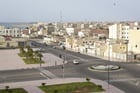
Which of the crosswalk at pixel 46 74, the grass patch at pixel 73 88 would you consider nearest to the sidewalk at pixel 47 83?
the grass patch at pixel 73 88

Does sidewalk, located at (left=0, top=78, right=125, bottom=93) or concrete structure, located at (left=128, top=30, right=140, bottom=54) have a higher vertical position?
concrete structure, located at (left=128, top=30, right=140, bottom=54)

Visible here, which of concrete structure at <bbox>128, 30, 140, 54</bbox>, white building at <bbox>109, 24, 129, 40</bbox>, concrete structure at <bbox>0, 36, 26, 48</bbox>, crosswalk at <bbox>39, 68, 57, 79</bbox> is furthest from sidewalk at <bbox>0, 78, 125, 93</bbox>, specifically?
concrete structure at <bbox>0, 36, 26, 48</bbox>

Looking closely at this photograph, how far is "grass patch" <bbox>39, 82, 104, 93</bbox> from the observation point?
3107 cm

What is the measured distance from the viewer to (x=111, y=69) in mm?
44688

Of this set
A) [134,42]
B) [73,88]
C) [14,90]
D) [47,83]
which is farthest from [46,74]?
[134,42]

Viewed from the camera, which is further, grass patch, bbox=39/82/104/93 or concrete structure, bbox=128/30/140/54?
concrete structure, bbox=128/30/140/54

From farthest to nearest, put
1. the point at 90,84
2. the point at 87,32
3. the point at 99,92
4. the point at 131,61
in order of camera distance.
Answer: the point at 87,32 < the point at 131,61 < the point at 90,84 < the point at 99,92

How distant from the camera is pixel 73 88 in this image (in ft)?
105

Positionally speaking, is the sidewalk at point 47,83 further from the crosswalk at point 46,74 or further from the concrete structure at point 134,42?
the concrete structure at point 134,42

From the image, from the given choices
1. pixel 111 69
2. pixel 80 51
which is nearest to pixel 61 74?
pixel 111 69

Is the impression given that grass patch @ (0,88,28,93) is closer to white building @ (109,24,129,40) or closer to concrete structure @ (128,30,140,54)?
concrete structure @ (128,30,140,54)

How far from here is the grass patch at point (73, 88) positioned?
102 ft

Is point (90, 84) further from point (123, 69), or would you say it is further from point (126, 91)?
point (123, 69)

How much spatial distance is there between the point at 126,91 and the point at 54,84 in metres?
8.30
